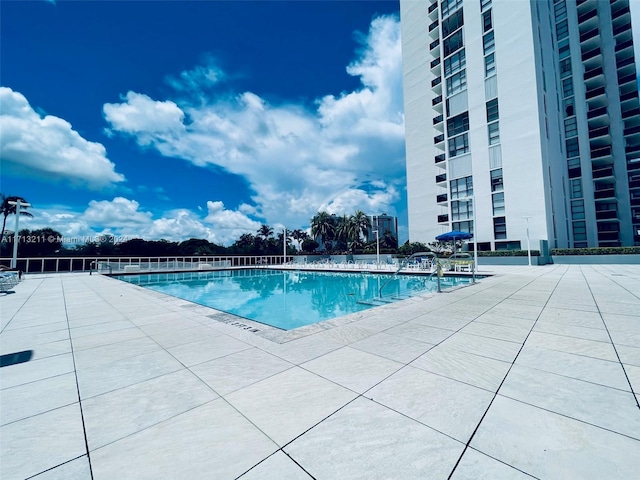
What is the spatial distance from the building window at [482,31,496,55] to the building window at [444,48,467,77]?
1.84m

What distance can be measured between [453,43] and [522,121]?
1190cm

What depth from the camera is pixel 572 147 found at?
1090 inches

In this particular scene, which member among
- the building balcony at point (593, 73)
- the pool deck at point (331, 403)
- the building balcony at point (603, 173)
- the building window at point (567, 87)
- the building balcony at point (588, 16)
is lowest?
the pool deck at point (331, 403)

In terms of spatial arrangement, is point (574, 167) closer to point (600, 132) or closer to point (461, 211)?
point (600, 132)

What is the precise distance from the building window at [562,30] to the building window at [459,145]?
17292 mm

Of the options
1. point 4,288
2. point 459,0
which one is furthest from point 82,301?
point 459,0

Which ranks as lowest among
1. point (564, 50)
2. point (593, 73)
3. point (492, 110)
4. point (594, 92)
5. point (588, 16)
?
point (492, 110)

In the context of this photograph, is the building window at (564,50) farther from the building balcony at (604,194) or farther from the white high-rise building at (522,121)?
the building balcony at (604,194)

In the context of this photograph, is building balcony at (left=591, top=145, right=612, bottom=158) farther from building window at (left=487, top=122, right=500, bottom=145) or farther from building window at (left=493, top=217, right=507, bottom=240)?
building window at (left=493, top=217, right=507, bottom=240)

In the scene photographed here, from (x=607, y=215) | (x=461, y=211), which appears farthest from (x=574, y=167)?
(x=461, y=211)

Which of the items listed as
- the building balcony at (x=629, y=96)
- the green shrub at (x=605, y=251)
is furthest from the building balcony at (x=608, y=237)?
the green shrub at (x=605, y=251)

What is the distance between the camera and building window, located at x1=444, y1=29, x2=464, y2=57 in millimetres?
26112

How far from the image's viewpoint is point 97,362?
119 inches

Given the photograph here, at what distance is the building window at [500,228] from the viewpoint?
2221cm
